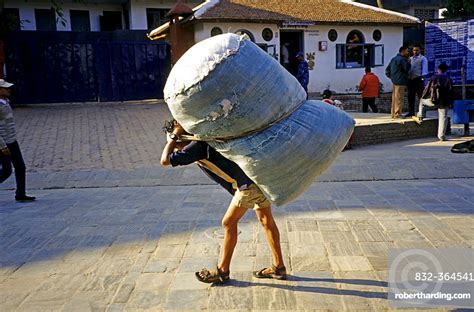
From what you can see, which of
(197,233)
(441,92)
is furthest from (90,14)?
(197,233)

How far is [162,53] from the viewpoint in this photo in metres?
17.4

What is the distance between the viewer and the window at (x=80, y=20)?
23.1 m

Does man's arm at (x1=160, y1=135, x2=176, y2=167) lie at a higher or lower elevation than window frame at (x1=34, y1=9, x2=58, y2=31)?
lower

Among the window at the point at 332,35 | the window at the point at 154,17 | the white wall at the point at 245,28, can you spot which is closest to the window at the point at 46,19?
the window at the point at 154,17

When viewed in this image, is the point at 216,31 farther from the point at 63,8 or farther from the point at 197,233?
the point at 197,233

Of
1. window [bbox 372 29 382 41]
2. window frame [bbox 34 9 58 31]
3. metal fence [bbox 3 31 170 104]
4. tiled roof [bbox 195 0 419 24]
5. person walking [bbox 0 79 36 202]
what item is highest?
window frame [bbox 34 9 58 31]

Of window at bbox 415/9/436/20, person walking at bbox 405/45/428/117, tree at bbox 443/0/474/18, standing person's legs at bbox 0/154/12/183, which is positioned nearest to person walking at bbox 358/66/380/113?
person walking at bbox 405/45/428/117

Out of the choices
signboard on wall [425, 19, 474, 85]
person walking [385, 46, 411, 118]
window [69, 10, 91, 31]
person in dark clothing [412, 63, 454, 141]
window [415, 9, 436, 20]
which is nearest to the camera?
person in dark clothing [412, 63, 454, 141]

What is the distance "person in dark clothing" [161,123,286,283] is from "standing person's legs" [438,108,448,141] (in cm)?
775

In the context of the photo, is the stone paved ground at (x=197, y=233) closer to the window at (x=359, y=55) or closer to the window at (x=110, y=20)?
the window at (x=359, y=55)

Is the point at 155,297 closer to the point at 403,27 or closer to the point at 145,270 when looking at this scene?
the point at 145,270

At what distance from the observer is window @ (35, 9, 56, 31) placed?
→ 22.5 m

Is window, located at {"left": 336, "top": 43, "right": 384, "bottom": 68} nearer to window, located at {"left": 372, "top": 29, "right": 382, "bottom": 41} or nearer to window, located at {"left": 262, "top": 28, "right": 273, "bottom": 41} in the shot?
window, located at {"left": 372, "top": 29, "right": 382, "bottom": 41}

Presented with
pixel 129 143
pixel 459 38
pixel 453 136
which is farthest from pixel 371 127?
pixel 459 38
